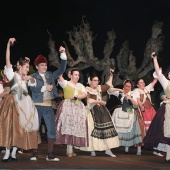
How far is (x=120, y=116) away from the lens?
24.4ft

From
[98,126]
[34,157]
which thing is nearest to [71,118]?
[98,126]

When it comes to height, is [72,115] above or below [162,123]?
above

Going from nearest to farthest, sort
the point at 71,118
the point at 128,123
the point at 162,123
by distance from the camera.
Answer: the point at 162,123, the point at 71,118, the point at 128,123

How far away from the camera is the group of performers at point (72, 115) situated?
18.6 feet

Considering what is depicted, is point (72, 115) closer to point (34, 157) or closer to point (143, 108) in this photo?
point (34, 157)

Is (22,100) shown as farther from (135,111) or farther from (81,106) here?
(135,111)

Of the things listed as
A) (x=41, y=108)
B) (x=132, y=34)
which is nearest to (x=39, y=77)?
(x=41, y=108)

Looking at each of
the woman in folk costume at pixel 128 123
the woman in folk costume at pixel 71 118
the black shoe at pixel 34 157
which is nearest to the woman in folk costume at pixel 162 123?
the woman in folk costume at pixel 71 118

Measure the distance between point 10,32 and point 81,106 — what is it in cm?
977

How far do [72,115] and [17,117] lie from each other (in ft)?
3.64

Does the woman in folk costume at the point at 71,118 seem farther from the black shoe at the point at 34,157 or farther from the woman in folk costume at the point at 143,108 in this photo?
the woman in folk costume at the point at 143,108

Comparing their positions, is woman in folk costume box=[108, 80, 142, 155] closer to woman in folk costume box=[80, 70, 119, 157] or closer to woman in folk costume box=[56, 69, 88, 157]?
woman in folk costume box=[80, 70, 119, 157]

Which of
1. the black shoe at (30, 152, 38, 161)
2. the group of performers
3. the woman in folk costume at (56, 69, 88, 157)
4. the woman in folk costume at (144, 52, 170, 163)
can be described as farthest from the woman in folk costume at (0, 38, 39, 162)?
the woman in folk costume at (144, 52, 170, 163)

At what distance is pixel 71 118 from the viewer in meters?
6.57
